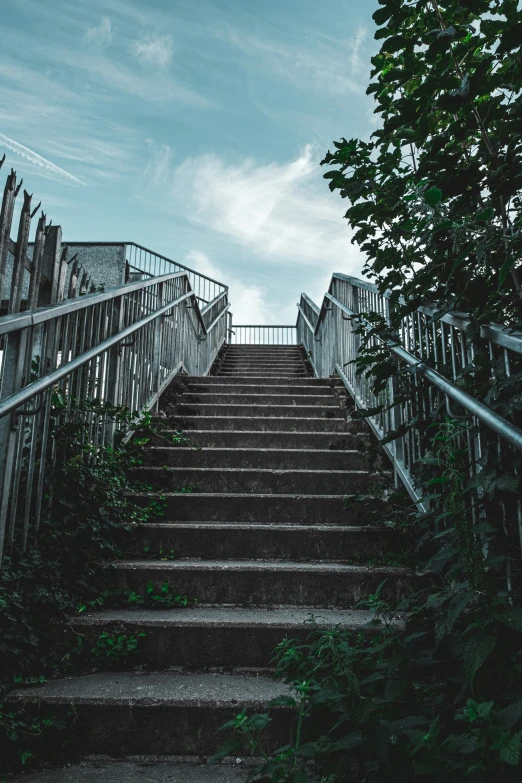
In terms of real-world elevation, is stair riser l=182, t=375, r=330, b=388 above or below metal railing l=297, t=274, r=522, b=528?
above

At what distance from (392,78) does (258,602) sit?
2298 mm

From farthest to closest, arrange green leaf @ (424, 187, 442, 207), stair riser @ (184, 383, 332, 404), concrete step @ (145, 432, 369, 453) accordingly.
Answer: stair riser @ (184, 383, 332, 404)
concrete step @ (145, 432, 369, 453)
green leaf @ (424, 187, 442, 207)

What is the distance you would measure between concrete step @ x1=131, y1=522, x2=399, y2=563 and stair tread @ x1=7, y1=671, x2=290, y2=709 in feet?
2.64

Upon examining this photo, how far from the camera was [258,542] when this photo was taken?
9.39 feet

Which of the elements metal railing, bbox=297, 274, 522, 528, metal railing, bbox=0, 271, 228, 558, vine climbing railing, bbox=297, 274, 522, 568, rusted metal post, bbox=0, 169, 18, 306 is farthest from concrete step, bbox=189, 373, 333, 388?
rusted metal post, bbox=0, 169, 18, 306

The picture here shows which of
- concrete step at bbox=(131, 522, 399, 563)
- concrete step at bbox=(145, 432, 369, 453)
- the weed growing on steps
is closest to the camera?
the weed growing on steps

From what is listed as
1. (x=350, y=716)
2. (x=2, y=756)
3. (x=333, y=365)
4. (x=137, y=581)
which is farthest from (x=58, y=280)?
(x=333, y=365)

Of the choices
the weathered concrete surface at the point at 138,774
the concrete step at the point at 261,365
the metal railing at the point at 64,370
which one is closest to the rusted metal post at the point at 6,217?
the metal railing at the point at 64,370

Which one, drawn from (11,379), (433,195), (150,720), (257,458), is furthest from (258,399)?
(433,195)

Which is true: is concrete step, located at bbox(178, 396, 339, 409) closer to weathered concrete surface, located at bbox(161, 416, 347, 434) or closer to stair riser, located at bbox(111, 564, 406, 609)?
weathered concrete surface, located at bbox(161, 416, 347, 434)

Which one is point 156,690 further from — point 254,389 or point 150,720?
point 254,389

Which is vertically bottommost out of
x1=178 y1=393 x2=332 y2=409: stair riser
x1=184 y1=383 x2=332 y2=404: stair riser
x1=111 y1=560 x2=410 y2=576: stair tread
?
x1=111 y1=560 x2=410 y2=576: stair tread

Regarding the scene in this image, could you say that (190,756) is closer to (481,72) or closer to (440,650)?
(440,650)

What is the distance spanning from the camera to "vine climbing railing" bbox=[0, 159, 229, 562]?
7.14 ft
